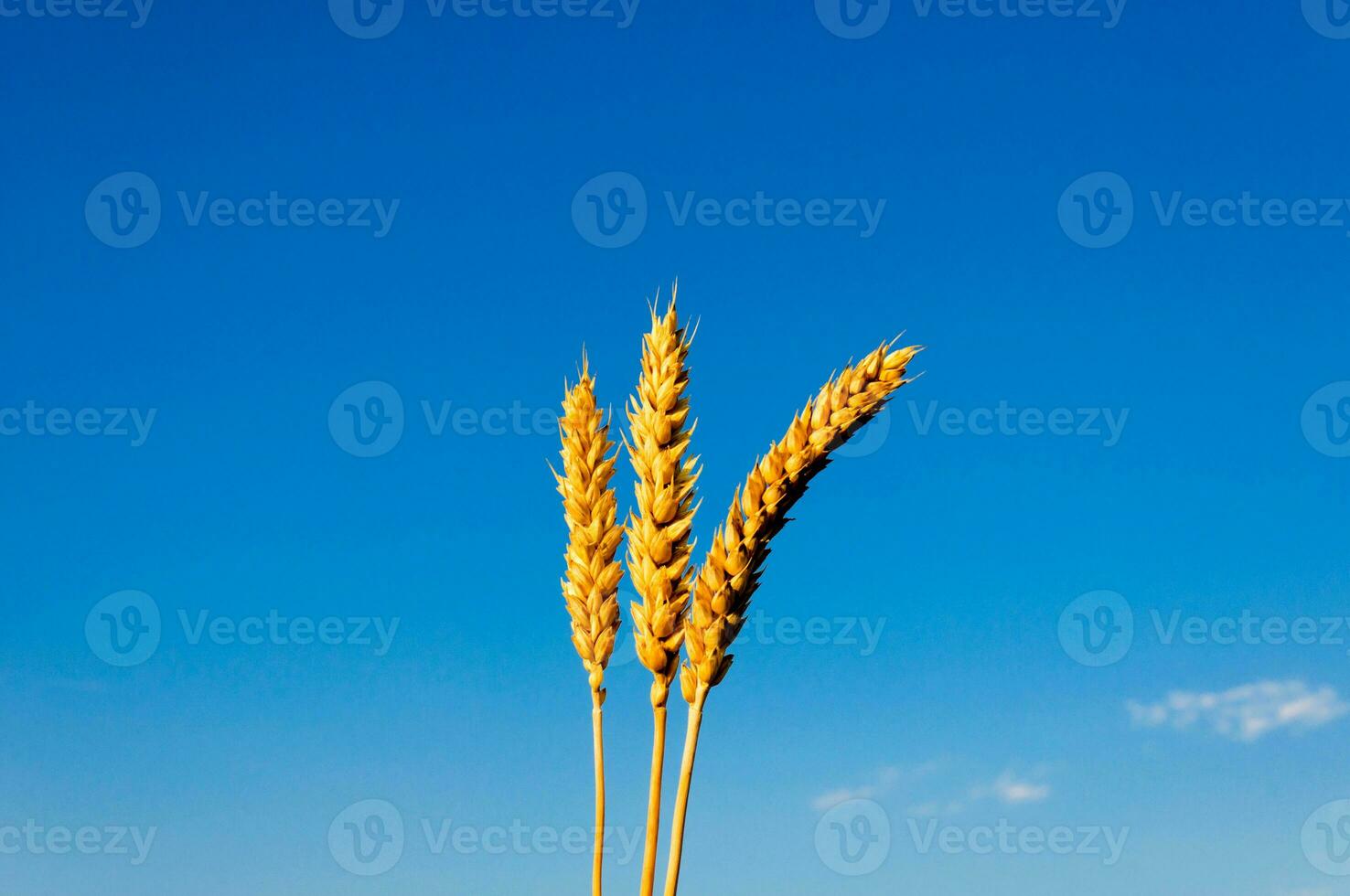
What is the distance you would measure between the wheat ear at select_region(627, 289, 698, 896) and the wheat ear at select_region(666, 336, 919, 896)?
→ 7 centimetres

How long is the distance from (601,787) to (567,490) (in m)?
0.87

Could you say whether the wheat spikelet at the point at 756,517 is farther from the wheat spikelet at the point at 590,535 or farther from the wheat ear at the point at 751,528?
the wheat spikelet at the point at 590,535

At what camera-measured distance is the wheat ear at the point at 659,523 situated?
10.2ft

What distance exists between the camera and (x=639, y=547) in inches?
128

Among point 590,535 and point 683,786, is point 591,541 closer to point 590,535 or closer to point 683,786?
point 590,535

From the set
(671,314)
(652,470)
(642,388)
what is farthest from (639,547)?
(671,314)

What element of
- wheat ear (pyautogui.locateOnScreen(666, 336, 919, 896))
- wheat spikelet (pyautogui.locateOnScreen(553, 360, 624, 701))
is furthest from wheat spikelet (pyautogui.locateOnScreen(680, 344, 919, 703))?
wheat spikelet (pyautogui.locateOnScreen(553, 360, 624, 701))

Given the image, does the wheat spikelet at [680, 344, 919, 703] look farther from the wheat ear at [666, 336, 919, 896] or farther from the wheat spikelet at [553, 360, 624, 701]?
the wheat spikelet at [553, 360, 624, 701]

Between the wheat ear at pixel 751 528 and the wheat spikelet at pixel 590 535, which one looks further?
the wheat spikelet at pixel 590 535

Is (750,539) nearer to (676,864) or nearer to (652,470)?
(652,470)

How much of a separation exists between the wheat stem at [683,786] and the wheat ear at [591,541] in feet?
1.16

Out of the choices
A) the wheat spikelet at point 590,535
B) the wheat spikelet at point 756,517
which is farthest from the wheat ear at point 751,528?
the wheat spikelet at point 590,535

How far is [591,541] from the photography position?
11.6ft

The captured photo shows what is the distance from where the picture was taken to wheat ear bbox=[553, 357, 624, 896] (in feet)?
11.2
